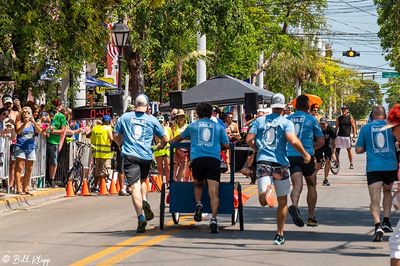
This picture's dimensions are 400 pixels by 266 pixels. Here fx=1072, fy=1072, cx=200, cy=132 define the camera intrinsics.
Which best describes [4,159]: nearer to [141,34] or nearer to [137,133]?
[137,133]

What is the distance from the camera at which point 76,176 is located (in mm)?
24109

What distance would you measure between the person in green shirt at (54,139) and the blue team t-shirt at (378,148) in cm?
1086

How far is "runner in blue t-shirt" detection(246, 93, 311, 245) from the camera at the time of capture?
13281mm

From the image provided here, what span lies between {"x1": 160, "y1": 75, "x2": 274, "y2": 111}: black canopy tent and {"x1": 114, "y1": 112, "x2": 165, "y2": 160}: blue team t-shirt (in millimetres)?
16769

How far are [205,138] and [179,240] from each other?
5.37 feet

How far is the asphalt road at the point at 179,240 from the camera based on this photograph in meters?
11.9

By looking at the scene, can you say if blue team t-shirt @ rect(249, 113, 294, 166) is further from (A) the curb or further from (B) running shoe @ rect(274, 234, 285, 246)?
(A) the curb

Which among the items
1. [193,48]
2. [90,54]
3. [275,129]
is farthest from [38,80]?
[193,48]

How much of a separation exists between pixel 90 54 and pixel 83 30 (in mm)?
808

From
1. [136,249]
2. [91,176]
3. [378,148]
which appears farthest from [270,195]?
[91,176]

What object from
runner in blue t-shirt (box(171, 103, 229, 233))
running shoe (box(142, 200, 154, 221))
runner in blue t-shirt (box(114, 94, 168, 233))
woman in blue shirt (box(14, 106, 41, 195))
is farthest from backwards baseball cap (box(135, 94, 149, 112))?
woman in blue shirt (box(14, 106, 41, 195))

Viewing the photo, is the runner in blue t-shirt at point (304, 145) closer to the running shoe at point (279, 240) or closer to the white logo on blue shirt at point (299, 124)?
the white logo on blue shirt at point (299, 124)

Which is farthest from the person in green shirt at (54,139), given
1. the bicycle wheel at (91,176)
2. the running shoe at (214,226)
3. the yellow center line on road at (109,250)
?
the running shoe at (214,226)

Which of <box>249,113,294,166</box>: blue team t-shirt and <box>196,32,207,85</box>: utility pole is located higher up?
<box>196,32,207,85</box>: utility pole
